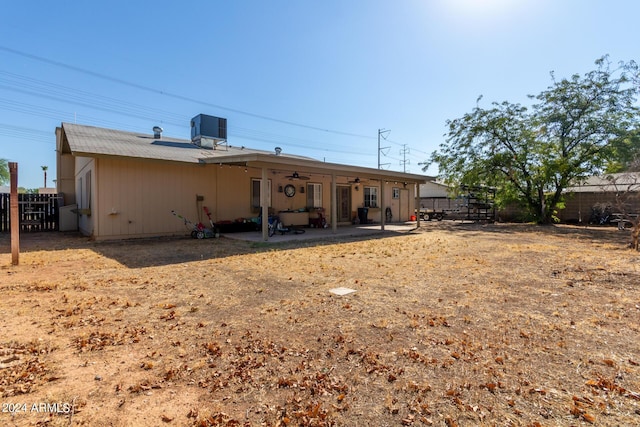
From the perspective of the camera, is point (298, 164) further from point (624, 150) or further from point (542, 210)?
point (624, 150)

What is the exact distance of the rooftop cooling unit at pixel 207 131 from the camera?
43.4ft

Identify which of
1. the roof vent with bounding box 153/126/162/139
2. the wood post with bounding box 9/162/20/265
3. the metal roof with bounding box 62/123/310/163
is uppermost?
the roof vent with bounding box 153/126/162/139

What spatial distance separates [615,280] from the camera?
4859 millimetres

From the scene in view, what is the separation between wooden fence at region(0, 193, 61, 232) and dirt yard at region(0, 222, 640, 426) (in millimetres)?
8386

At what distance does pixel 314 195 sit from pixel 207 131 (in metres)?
5.14

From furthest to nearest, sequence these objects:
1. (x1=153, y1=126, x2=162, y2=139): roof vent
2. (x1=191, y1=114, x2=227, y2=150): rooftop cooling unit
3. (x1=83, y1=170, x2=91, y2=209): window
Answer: (x1=191, y1=114, x2=227, y2=150): rooftop cooling unit → (x1=153, y1=126, x2=162, y2=139): roof vent → (x1=83, y1=170, x2=91, y2=209): window

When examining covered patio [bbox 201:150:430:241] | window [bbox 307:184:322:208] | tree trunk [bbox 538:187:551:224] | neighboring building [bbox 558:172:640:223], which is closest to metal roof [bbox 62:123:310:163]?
covered patio [bbox 201:150:430:241]

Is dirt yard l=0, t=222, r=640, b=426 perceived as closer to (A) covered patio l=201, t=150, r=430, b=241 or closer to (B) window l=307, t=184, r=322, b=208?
(A) covered patio l=201, t=150, r=430, b=241

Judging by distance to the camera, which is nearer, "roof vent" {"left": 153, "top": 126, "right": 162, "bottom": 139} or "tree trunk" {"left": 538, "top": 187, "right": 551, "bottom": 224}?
"roof vent" {"left": 153, "top": 126, "right": 162, "bottom": 139}

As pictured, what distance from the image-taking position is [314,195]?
533 inches

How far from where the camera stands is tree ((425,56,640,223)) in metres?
14.8

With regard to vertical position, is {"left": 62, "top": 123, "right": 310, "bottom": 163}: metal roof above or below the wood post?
above

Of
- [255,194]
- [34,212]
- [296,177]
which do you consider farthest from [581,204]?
[34,212]

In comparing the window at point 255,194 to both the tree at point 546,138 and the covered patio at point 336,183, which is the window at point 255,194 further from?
the tree at point 546,138
